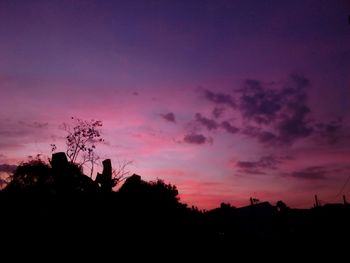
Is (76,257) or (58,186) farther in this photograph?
(58,186)

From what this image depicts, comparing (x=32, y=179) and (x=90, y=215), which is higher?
(x=32, y=179)

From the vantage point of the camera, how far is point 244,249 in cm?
2934

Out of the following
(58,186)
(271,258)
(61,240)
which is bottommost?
(271,258)

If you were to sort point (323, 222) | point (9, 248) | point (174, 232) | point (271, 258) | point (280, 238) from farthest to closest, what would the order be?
point (280, 238), point (323, 222), point (271, 258), point (174, 232), point (9, 248)

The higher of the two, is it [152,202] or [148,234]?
[152,202]

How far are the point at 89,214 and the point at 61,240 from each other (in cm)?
157

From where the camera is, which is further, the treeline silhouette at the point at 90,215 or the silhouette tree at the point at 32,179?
the silhouette tree at the point at 32,179

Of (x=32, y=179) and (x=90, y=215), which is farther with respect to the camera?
(x=32, y=179)

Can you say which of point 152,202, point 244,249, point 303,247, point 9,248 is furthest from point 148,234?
point 303,247

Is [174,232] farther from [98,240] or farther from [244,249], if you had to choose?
[244,249]

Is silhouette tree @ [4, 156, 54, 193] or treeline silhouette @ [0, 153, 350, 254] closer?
treeline silhouette @ [0, 153, 350, 254]

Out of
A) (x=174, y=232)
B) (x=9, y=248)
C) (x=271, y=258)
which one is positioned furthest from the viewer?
(x=271, y=258)

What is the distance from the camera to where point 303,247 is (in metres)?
30.8

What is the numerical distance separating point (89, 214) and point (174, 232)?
439 cm
